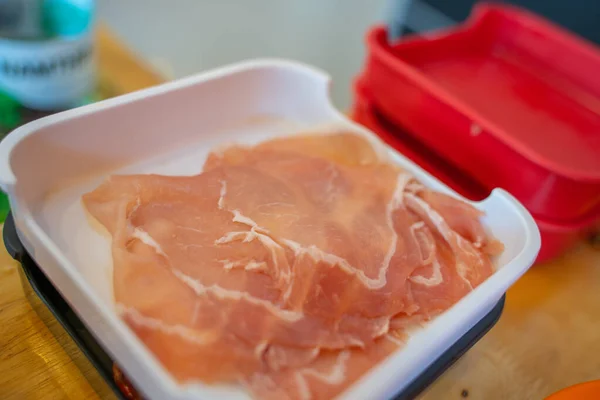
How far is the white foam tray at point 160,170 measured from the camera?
45 centimetres

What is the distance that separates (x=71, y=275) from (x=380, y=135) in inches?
21.7

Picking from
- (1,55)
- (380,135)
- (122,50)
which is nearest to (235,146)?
(380,135)

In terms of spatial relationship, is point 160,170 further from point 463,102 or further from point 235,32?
point 235,32

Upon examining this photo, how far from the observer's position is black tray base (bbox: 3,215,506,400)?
1.64 feet

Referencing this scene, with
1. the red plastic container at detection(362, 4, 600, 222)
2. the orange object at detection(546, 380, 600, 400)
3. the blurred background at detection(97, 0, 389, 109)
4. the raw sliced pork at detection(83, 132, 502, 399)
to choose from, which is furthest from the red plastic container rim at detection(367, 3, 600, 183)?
the blurred background at detection(97, 0, 389, 109)

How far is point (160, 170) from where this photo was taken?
691mm

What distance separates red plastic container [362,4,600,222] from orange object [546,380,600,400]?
23 cm

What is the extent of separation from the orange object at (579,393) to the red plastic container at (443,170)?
0.22 meters

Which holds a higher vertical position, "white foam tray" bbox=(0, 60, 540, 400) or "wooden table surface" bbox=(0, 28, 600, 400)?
"white foam tray" bbox=(0, 60, 540, 400)

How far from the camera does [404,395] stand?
49 cm

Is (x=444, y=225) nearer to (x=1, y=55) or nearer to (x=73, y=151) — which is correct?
(x=73, y=151)

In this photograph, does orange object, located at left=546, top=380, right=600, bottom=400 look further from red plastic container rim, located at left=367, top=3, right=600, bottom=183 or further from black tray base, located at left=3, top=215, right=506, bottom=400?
red plastic container rim, located at left=367, top=3, right=600, bottom=183

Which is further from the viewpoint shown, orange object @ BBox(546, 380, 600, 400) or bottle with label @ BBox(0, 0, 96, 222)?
bottle with label @ BBox(0, 0, 96, 222)

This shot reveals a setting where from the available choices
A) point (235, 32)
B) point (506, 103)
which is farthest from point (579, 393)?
point (235, 32)
